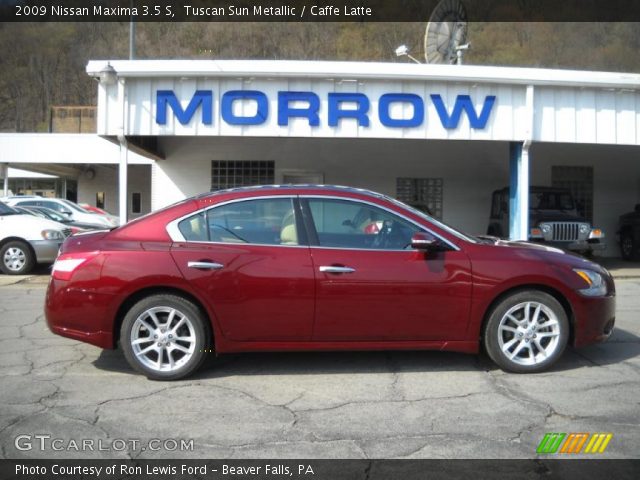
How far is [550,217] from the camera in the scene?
13039 mm

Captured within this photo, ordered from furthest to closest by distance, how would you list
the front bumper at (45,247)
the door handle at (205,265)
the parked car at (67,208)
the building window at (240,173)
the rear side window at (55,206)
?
the rear side window at (55,206), the parked car at (67,208), the building window at (240,173), the front bumper at (45,247), the door handle at (205,265)

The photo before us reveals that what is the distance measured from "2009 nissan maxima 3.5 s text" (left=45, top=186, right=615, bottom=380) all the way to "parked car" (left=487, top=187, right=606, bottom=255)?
8081mm

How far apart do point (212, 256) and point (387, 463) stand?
7.18 feet

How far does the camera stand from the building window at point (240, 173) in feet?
51.6

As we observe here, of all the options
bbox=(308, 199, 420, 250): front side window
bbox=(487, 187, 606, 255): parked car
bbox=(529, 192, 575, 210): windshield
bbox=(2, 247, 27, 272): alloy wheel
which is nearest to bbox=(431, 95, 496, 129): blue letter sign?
bbox=(487, 187, 606, 255): parked car

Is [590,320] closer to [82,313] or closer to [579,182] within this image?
[82,313]

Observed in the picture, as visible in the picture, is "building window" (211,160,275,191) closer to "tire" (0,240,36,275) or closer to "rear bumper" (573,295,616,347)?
"tire" (0,240,36,275)

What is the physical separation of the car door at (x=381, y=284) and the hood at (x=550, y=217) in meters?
8.87

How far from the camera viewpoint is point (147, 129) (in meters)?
11.4

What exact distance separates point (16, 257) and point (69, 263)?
775 centimetres

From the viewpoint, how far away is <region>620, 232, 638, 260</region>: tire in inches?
606

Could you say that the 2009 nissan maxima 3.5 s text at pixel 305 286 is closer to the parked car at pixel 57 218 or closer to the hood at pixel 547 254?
the hood at pixel 547 254

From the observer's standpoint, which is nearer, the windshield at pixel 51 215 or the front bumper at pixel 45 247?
the front bumper at pixel 45 247

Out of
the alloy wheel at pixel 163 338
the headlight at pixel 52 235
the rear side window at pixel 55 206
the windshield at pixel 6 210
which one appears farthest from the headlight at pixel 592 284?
the rear side window at pixel 55 206
